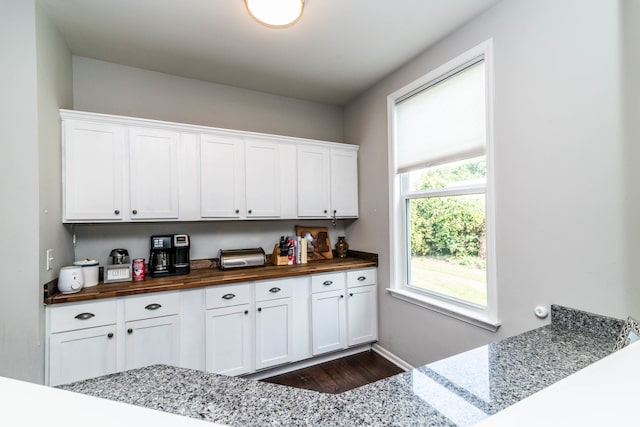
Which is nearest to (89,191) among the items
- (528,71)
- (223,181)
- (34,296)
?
(34,296)

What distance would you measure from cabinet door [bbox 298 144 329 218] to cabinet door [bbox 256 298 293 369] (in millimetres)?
963

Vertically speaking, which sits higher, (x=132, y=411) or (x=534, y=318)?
(x=132, y=411)

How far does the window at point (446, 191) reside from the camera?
1925 mm

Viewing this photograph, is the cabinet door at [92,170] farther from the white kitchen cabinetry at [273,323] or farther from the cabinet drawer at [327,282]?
the cabinet drawer at [327,282]

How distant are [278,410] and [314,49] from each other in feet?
8.02

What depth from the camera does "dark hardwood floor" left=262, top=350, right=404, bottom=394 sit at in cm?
230

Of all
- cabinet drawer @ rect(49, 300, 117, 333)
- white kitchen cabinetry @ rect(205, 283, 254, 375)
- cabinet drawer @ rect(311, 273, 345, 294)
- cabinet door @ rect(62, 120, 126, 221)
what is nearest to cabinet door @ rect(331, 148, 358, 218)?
cabinet drawer @ rect(311, 273, 345, 294)

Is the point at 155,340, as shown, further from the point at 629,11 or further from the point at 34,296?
the point at 629,11

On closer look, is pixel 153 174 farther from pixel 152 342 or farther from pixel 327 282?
pixel 327 282

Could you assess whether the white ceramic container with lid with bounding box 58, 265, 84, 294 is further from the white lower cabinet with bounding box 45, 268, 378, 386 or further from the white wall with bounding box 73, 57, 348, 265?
the white wall with bounding box 73, 57, 348, 265

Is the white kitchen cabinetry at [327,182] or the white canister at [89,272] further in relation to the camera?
the white kitchen cabinetry at [327,182]

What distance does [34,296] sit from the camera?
5.49 feet

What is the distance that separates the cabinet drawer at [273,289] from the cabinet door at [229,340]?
0.15 meters

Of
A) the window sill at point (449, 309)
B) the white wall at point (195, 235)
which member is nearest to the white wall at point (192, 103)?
the white wall at point (195, 235)
